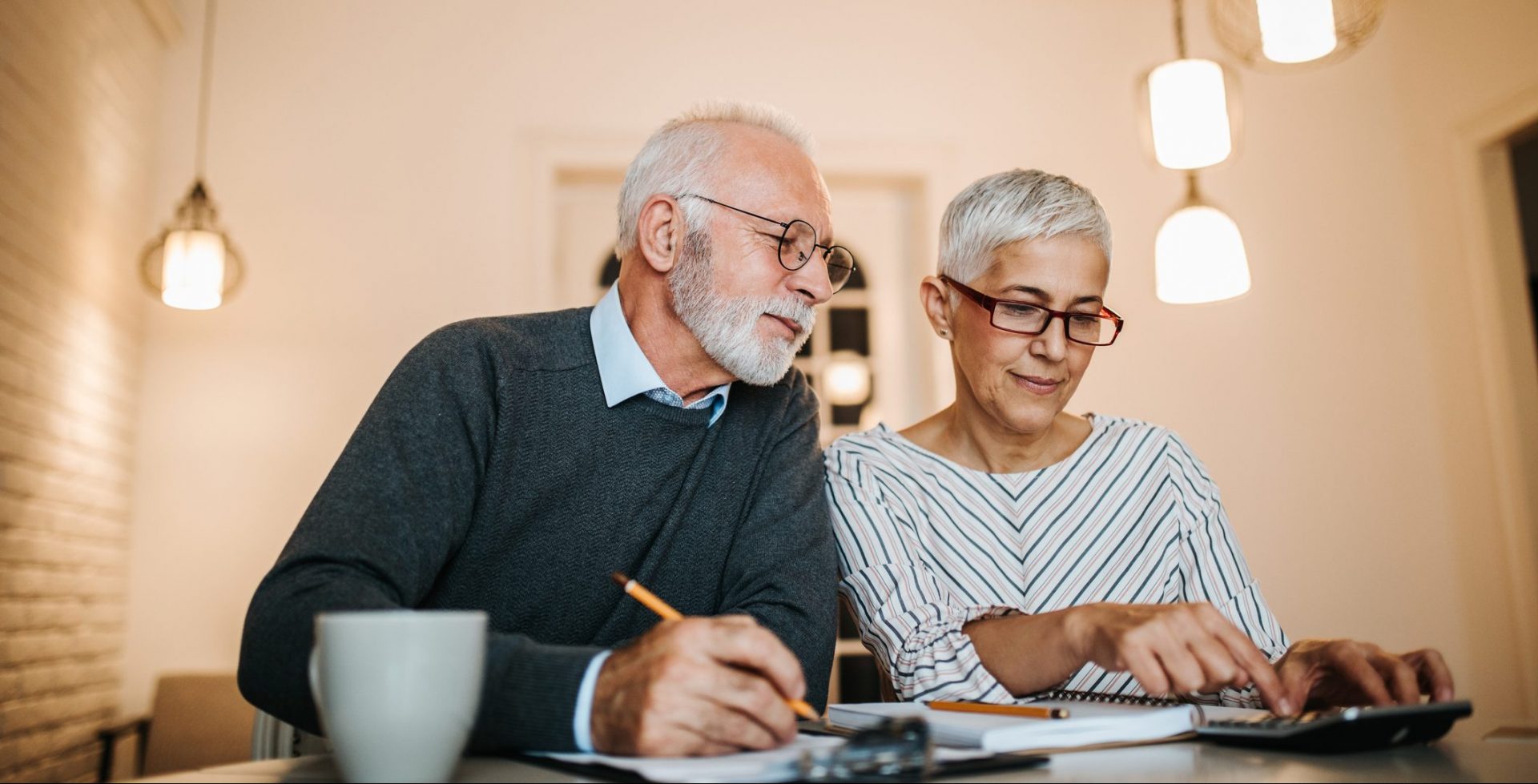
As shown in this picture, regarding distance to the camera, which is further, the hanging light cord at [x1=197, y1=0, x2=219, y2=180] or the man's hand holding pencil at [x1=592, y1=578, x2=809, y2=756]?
the hanging light cord at [x1=197, y1=0, x2=219, y2=180]

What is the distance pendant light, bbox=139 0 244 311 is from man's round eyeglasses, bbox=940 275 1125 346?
8.32ft

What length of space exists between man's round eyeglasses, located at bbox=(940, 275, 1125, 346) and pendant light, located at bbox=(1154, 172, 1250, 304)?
5.41ft

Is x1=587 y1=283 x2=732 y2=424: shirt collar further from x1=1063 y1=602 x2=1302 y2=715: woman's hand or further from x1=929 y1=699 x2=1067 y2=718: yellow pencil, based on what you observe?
x1=1063 y1=602 x2=1302 y2=715: woman's hand

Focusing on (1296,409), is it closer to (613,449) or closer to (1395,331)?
(1395,331)

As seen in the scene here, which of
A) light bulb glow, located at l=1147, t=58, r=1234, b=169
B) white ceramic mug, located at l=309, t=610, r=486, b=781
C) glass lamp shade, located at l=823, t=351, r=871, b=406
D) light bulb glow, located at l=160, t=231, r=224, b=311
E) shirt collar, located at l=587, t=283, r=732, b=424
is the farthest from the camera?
glass lamp shade, located at l=823, t=351, r=871, b=406

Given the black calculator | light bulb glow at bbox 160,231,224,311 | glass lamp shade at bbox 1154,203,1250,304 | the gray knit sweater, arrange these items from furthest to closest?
light bulb glow at bbox 160,231,224,311, glass lamp shade at bbox 1154,203,1250,304, the gray knit sweater, the black calculator

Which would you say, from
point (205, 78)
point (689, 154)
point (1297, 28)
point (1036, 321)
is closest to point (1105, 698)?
point (1036, 321)

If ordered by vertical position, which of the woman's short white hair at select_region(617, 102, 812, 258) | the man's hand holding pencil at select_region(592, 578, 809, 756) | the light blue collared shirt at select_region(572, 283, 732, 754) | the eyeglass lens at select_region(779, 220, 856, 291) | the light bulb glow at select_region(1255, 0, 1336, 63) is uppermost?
the light bulb glow at select_region(1255, 0, 1336, 63)

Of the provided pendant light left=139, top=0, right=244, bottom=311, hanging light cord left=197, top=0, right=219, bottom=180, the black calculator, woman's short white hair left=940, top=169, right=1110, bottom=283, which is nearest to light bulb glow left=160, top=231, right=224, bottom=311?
pendant light left=139, top=0, right=244, bottom=311

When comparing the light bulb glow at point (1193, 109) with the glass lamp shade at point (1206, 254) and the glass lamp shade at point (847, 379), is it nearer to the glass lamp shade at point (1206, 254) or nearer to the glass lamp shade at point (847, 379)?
the glass lamp shade at point (1206, 254)

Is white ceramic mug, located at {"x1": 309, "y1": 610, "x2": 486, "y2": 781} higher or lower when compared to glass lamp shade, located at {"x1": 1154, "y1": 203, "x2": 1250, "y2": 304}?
lower

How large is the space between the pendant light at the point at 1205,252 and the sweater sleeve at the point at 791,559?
1.90 metres

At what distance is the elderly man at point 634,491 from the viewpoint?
2.77 feet

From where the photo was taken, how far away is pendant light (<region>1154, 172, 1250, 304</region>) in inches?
119
